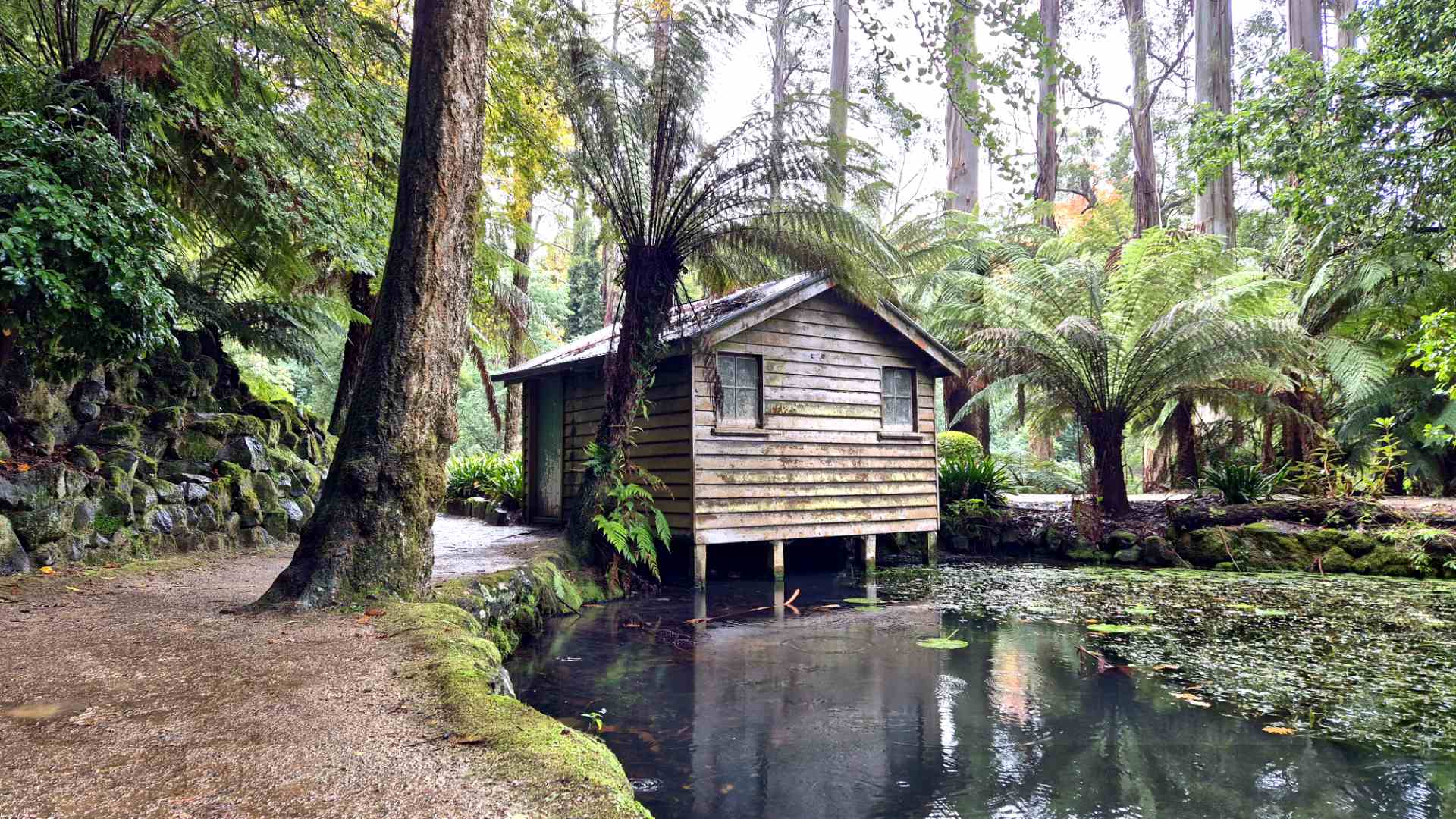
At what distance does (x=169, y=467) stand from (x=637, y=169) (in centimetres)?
480

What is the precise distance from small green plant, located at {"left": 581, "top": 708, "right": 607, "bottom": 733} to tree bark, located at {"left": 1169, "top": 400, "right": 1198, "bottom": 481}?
35.1 ft

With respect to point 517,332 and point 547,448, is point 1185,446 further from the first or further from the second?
point 517,332

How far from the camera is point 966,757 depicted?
3742 millimetres

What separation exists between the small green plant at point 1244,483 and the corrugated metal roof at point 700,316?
5722 millimetres

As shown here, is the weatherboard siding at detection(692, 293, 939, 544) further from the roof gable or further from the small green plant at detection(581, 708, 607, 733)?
the small green plant at detection(581, 708, 607, 733)

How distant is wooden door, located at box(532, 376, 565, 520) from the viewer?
36.7ft

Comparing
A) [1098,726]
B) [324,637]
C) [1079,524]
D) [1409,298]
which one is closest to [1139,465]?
[1409,298]

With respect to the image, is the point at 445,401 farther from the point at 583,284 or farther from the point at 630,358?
the point at 583,284

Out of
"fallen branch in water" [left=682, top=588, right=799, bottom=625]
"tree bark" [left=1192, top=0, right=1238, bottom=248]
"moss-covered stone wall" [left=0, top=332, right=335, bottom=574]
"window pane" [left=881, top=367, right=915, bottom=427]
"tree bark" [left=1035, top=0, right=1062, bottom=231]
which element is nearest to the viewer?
"moss-covered stone wall" [left=0, top=332, right=335, bottom=574]

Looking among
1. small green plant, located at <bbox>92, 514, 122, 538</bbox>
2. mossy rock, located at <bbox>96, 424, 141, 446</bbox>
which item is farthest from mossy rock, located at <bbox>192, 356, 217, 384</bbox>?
small green plant, located at <bbox>92, 514, 122, 538</bbox>

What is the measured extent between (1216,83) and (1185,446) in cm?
674

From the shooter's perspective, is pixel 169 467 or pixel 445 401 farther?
pixel 169 467

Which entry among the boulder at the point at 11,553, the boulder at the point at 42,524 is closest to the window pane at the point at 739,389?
the boulder at the point at 42,524

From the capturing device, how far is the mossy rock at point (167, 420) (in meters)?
7.05
